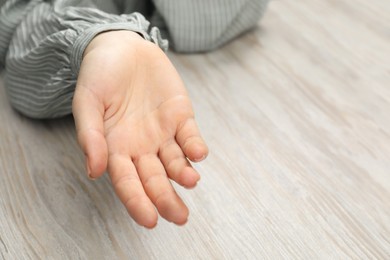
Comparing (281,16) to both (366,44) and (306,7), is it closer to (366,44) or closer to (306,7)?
(306,7)

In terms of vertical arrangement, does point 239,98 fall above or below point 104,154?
below

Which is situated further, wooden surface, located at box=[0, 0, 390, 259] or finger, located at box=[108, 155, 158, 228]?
wooden surface, located at box=[0, 0, 390, 259]

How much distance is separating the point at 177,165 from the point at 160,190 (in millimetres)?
34

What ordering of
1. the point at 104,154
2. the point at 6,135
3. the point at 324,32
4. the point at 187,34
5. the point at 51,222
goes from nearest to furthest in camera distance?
1. the point at 104,154
2. the point at 51,222
3. the point at 6,135
4. the point at 187,34
5. the point at 324,32

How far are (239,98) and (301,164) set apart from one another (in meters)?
0.16

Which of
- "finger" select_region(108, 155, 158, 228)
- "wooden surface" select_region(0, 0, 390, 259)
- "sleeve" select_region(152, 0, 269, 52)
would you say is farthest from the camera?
"sleeve" select_region(152, 0, 269, 52)

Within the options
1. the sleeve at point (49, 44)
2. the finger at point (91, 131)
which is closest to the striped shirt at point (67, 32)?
the sleeve at point (49, 44)

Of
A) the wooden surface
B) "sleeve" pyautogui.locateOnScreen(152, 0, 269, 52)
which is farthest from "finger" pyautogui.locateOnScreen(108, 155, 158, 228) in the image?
"sleeve" pyautogui.locateOnScreen(152, 0, 269, 52)

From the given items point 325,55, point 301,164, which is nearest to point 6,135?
point 301,164

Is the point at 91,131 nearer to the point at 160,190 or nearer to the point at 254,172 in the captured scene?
the point at 160,190

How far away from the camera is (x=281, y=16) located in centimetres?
99

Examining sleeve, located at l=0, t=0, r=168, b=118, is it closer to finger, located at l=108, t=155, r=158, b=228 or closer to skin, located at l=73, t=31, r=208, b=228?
skin, located at l=73, t=31, r=208, b=228

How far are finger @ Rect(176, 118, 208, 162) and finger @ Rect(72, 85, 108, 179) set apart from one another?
8 centimetres

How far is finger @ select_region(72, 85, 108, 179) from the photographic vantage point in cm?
45
